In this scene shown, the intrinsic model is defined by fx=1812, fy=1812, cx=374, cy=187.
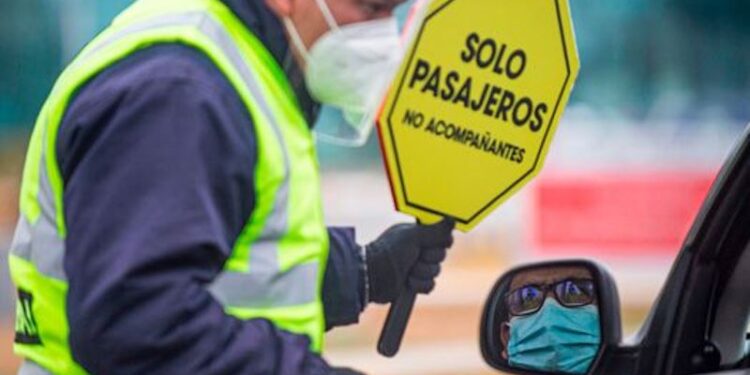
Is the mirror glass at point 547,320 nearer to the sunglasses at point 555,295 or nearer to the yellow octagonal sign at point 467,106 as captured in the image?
the sunglasses at point 555,295

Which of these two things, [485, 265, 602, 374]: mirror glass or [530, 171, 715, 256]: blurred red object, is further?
[530, 171, 715, 256]: blurred red object

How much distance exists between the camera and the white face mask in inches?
74.7

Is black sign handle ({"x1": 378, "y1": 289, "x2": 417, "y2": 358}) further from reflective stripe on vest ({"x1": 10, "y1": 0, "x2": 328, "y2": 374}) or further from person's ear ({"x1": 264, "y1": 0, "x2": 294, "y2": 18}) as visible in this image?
person's ear ({"x1": 264, "y1": 0, "x2": 294, "y2": 18})

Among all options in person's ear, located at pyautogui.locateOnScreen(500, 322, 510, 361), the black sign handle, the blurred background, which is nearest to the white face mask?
the black sign handle

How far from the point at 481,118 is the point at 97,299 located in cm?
68

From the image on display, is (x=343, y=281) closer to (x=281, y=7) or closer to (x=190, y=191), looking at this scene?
(x=281, y=7)

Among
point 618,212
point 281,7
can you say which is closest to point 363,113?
point 281,7

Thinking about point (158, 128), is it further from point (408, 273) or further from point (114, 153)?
point (408, 273)

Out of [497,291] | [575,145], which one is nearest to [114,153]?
[497,291]

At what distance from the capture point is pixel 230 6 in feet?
6.05

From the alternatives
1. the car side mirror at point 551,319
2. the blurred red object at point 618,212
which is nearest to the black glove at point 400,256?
the car side mirror at point 551,319

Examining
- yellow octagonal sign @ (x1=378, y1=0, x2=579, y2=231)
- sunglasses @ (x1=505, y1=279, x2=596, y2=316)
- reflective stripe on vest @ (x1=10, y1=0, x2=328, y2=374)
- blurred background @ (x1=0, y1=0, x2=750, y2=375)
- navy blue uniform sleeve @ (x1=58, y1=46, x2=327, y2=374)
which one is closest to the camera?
navy blue uniform sleeve @ (x1=58, y1=46, x2=327, y2=374)

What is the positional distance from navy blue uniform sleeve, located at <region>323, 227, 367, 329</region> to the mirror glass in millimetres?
217

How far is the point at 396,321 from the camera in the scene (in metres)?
2.33
